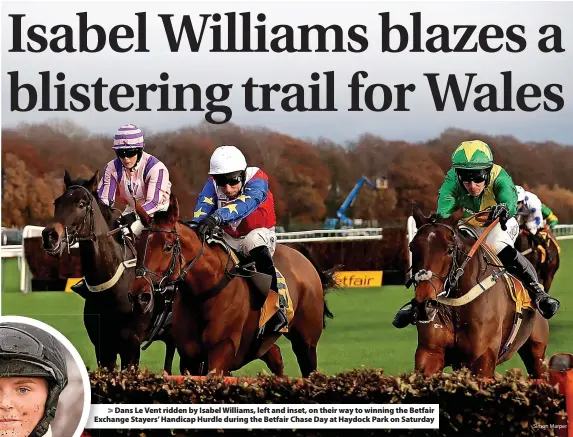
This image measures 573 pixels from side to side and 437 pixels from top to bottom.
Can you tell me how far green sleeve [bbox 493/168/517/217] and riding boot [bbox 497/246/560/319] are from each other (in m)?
0.25

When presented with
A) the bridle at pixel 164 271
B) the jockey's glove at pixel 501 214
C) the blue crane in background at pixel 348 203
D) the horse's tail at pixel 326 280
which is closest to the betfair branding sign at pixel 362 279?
the blue crane in background at pixel 348 203

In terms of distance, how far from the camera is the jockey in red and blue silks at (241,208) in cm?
711

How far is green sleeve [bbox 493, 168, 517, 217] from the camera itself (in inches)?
283

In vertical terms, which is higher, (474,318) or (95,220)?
(95,220)

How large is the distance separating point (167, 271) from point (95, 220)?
125 centimetres

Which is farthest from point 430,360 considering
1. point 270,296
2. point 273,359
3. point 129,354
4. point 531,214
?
point 531,214

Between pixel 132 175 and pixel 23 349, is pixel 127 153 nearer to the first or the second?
pixel 132 175

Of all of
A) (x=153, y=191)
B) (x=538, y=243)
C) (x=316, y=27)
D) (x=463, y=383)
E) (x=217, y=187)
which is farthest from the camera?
(x=538, y=243)

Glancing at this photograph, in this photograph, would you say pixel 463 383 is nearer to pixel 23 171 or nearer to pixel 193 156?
pixel 193 156

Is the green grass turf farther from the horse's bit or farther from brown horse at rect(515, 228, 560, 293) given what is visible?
the horse's bit

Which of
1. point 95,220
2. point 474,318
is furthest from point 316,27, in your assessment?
point 474,318

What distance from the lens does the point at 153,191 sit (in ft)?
25.9

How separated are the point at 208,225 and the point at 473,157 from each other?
1.69m

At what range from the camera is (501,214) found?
7035mm
